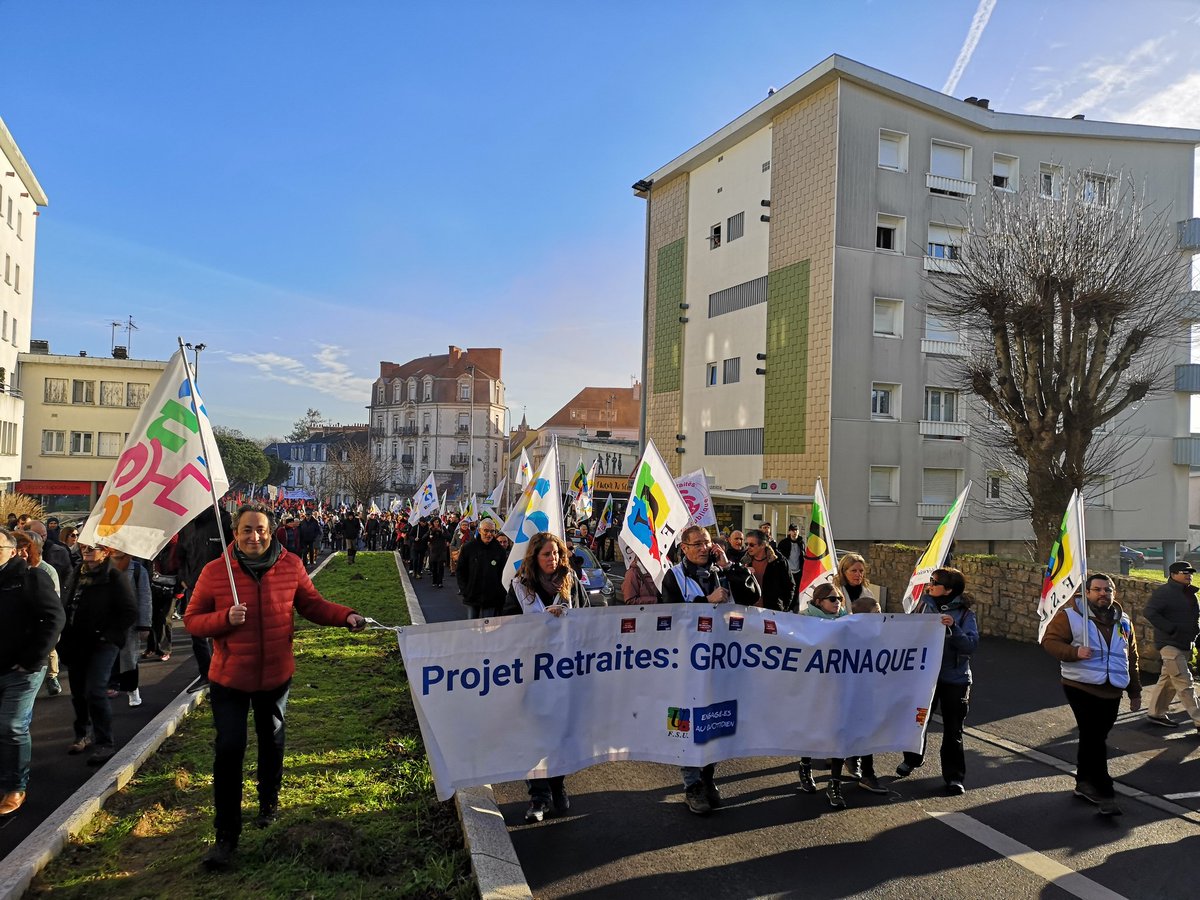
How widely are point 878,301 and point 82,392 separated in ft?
142

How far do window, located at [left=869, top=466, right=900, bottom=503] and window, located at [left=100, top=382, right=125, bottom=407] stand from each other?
1659 inches

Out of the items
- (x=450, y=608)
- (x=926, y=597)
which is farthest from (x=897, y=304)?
(x=926, y=597)

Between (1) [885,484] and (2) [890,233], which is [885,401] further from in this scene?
(2) [890,233]

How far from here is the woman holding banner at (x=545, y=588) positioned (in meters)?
5.55

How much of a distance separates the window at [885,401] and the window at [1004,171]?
8.80 meters

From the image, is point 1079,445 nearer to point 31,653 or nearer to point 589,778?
point 589,778

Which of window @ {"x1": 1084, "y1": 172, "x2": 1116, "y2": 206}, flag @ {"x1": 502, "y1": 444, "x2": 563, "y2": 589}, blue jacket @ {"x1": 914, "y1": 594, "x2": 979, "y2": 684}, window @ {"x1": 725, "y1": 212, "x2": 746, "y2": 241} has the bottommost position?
blue jacket @ {"x1": 914, "y1": 594, "x2": 979, "y2": 684}

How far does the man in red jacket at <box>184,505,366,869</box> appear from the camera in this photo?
4.43 meters

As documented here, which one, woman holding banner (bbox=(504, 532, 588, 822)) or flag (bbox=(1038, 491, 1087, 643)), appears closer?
woman holding banner (bbox=(504, 532, 588, 822))

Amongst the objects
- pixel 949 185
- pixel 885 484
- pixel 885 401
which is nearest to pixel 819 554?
pixel 885 484

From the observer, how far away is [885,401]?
93.6ft

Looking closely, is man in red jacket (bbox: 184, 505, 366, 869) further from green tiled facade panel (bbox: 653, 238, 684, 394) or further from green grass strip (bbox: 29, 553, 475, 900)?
green tiled facade panel (bbox: 653, 238, 684, 394)

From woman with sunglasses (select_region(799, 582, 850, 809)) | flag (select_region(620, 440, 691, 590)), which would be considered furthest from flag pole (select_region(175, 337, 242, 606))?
woman with sunglasses (select_region(799, 582, 850, 809))

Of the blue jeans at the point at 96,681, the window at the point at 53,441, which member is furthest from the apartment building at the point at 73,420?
the blue jeans at the point at 96,681
